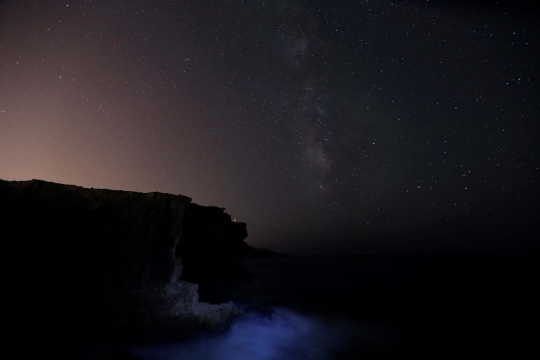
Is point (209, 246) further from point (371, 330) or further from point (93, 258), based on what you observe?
point (93, 258)

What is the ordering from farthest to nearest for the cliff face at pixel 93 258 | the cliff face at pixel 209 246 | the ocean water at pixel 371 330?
the cliff face at pixel 209 246 < the ocean water at pixel 371 330 < the cliff face at pixel 93 258

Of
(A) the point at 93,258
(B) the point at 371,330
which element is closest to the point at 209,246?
(B) the point at 371,330

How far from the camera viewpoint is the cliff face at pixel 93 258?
27.6ft

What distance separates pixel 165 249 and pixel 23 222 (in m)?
Result: 4.56

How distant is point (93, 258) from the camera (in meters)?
9.33

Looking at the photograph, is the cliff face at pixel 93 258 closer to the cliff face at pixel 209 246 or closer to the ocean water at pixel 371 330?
the ocean water at pixel 371 330

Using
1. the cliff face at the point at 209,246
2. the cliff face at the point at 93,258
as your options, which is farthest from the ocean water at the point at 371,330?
the cliff face at the point at 209,246

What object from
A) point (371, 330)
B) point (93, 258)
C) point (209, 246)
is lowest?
point (371, 330)

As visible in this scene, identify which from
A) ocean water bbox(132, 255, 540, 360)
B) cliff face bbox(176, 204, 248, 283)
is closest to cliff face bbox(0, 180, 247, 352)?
ocean water bbox(132, 255, 540, 360)

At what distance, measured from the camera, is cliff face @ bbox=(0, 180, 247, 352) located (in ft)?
27.6

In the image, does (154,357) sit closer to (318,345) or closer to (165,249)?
(165,249)

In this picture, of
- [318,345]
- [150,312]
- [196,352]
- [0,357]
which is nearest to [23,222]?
[0,357]

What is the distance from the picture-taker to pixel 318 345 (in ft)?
41.5

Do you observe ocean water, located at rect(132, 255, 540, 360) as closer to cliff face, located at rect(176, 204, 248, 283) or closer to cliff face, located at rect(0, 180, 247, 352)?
cliff face, located at rect(0, 180, 247, 352)
